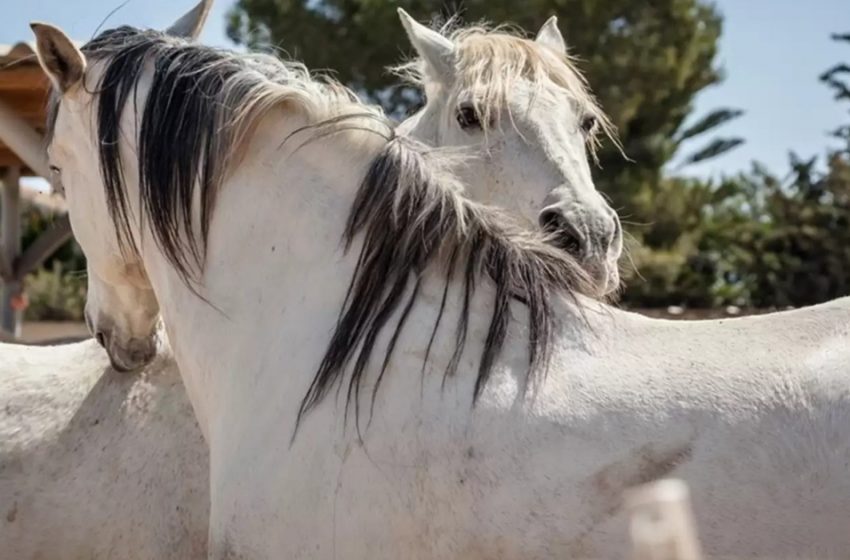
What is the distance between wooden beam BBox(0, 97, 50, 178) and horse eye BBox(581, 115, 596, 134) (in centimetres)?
289

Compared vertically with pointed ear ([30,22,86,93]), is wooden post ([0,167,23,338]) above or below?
below

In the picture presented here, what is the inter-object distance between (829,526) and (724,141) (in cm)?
2053

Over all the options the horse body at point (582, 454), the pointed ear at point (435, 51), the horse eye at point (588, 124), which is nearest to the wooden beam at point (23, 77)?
the pointed ear at point (435, 51)

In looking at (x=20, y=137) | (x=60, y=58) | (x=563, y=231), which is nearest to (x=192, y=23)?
(x=60, y=58)

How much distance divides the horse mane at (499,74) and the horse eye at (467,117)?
0.03 m

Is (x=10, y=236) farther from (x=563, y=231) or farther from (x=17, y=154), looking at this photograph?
(x=563, y=231)

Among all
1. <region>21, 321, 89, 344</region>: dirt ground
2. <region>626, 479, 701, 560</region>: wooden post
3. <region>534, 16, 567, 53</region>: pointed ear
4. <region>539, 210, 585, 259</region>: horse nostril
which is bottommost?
<region>21, 321, 89, 344</region>: dirt ground

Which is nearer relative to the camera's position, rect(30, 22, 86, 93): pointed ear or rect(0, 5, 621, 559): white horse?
rect(30, 22, 86, 93): pointed ear

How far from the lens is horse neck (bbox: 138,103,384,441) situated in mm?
2416

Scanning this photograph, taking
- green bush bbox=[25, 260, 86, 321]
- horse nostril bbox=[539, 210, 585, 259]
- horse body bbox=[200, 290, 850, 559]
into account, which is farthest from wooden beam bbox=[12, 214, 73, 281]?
green bush bbox=[25, 260, 86, 321]

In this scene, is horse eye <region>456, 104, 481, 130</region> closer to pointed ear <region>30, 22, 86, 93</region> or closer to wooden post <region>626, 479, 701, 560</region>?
pointed ear <region>30, 22, 86, 93</region>

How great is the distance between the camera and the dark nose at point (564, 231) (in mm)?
3256

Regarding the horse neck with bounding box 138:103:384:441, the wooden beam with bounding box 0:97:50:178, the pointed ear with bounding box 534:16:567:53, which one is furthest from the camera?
the wooden beam with bounding box 0:97:50:178

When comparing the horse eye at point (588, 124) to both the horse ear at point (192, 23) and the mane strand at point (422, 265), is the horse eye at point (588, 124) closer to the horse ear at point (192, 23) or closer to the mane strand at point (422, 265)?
the horse ear at point (192, 23)
